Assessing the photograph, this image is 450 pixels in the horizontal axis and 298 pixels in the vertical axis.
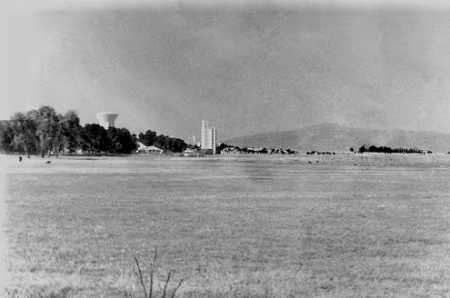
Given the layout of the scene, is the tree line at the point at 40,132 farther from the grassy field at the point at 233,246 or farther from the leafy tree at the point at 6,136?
the grassy field at the point at 233,246

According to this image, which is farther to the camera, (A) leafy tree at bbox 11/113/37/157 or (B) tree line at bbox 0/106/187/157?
(B) tree line at bbox 0/106/187/157

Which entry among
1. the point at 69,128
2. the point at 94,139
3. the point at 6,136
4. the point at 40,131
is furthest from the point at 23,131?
the point at 94,139

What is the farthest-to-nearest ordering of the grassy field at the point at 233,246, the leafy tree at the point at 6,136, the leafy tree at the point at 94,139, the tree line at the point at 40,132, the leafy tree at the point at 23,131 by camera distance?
the leafy tree at the point at 94,139, the tree line at the point at 40,132, the leafy tree at the point at 23,131, the leafy tree at the point at 6,136, the grassy field at the point at 233,246

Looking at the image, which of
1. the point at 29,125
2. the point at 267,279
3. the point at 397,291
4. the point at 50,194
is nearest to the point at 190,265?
the point at 267,279

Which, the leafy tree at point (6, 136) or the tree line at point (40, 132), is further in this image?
the tree line at point (40, 132)

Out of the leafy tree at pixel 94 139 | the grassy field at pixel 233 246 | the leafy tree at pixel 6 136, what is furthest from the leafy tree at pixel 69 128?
the grassy field at pixel 233 246

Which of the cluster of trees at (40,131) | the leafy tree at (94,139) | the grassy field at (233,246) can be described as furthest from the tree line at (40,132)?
the grassy field at (233,246)

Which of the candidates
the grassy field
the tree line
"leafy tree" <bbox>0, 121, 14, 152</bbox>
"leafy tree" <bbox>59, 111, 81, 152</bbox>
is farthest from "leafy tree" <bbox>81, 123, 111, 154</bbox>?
the grassy field

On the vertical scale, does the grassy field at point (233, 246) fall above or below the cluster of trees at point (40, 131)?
below

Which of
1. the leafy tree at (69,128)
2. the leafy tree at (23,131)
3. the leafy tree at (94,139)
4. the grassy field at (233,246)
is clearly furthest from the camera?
the leafy tree at (94,139)

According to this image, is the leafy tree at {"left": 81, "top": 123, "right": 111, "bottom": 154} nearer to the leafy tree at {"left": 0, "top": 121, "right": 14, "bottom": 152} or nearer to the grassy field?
the leafy tree at {"left": 0, "top": 121, "right": 14, "bottom": 152}

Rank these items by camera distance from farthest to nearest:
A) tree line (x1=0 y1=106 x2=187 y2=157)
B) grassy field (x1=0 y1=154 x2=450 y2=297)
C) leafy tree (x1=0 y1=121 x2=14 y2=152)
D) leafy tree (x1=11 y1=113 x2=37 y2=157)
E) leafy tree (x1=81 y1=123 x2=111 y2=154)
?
leafy tree (x1=81 y1=123 x2=111 y2=154)
tree line (x1=0 y1=106 x2=187 y2=157)
leafy tree (x1=11 y1=113 x2=37 y2=157)
leafy tree (x1=0 y1=121 x2=14 y2=152)
grassy field (x1=0 y1=154 x2=450 y2=297)
